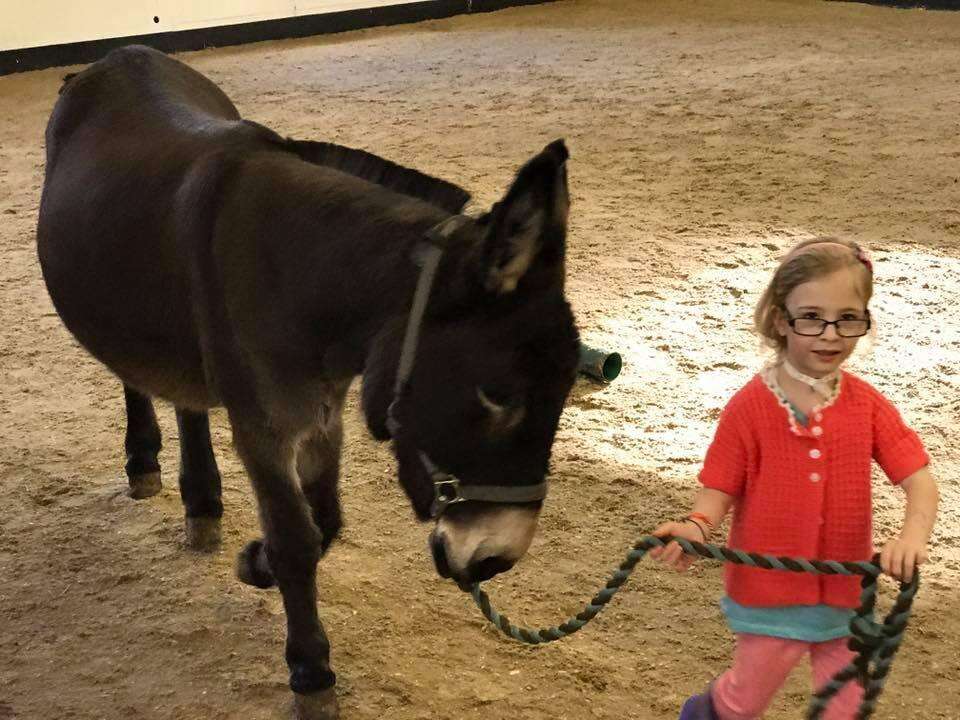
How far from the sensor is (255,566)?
2301 mm

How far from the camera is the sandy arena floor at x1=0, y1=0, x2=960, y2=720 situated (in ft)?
7.07

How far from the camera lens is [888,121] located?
6.00m

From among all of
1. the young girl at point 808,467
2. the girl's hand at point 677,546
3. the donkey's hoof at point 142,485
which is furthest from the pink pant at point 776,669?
the donkey's hoof at point 142,485

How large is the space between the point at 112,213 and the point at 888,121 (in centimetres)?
504

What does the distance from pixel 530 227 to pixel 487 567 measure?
1.77 feet

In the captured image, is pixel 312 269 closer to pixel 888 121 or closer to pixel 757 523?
pixel 757 523

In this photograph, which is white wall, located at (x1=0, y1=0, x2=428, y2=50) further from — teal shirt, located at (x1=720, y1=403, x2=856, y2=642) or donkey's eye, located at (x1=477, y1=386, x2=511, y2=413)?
teal shirt, located at (x1=720, y1=403, x2=856, y2=642)

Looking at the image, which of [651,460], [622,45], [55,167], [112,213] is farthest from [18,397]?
[622,45]

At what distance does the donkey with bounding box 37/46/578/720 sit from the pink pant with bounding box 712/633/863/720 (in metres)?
0.38

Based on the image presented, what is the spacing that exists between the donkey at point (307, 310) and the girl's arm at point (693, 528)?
205 mm

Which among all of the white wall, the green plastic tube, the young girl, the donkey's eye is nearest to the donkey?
the donkey's eye

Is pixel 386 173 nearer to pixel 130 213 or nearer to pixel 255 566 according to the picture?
pixel 130 213

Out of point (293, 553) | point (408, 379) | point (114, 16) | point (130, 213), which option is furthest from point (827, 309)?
point (114, 16)

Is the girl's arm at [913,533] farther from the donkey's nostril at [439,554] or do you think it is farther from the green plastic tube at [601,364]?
the green plastic tube at [601,364]
